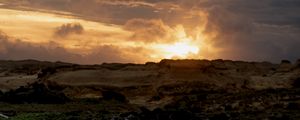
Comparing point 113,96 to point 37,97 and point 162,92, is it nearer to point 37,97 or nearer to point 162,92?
point 162,92

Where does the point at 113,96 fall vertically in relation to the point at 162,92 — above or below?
below

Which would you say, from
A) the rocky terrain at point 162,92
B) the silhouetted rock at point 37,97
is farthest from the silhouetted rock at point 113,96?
the silhouetted rock at point 37,97

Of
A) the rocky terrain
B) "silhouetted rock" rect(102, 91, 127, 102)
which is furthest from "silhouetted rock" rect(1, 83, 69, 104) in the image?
"silhouetted rock" rect(102, 91, 127, 102)

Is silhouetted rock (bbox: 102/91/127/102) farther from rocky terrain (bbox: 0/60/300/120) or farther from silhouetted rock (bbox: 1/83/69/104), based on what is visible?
silhouetted rock (bbox: 1/83/69/104)

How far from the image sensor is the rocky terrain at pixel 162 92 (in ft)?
131

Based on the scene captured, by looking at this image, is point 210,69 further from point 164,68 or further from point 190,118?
point 190,118

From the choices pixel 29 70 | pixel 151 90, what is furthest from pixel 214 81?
pixel 29 70

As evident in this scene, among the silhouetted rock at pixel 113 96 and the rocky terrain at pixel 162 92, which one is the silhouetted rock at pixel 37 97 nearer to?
the rocky terrain at pixel 162 92

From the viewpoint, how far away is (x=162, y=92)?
52875 mm

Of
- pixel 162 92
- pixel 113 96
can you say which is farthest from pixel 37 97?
pixel 162 92

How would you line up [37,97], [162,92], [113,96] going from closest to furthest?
[37,97], [113,96], [162,92]

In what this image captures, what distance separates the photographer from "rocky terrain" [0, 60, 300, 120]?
131ft

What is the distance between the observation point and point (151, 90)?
54.2 meters

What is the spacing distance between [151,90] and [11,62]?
253 ft
